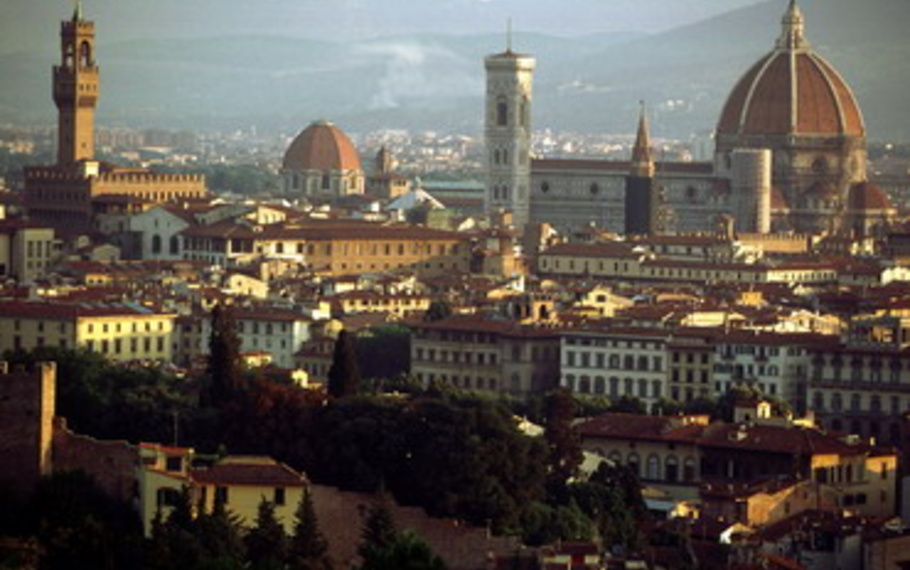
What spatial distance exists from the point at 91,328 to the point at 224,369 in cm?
1369

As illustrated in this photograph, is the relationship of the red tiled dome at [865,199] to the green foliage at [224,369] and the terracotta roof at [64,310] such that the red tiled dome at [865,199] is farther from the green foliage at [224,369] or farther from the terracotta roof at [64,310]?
the green foliage at [224,369]

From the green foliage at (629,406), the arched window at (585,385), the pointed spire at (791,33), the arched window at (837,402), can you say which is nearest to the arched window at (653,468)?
the green foliage at (629,406)

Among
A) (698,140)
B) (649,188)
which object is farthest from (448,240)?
(698,140)

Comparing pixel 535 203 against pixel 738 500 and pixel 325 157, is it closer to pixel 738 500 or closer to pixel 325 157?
pixel 325 157

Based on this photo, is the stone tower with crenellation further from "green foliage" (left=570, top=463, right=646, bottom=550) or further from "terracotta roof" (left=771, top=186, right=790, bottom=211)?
"terracotta roof" (left=771, top=186, right=790, bottom=211)

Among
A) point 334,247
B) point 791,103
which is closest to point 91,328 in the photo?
point 334,247

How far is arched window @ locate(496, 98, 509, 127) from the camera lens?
13238cm

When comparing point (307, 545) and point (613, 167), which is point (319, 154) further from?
point (307, 545)

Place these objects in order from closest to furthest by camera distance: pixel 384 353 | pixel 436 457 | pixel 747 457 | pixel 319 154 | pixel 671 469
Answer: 1. pixel 436 457
2. pixel 747 457
3. pixel 671 469
4. pixel 384 353
5. pixel 319 154

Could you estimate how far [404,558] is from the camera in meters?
38.2

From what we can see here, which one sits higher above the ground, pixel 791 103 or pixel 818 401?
pixel 791 103

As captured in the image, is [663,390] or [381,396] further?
[663,390]

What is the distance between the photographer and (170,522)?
44.6m

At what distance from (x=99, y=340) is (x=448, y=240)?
3195cm
